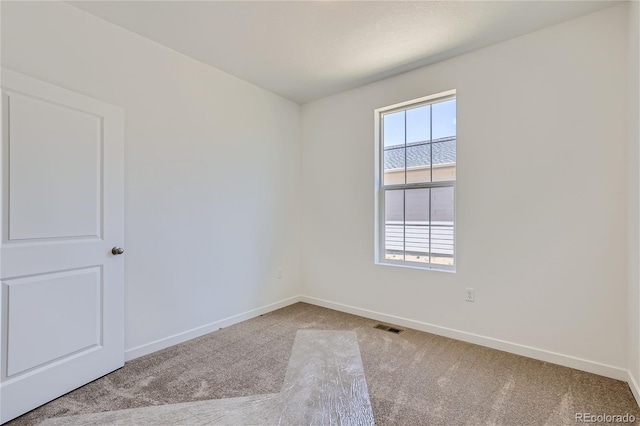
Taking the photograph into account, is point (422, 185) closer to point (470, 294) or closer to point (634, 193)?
point (470, 294)

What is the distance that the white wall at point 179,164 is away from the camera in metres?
2.15

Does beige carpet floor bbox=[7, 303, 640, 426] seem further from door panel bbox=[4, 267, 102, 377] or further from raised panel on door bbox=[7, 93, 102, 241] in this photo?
raised panel on door bbox=[7, 93, 102, 241]

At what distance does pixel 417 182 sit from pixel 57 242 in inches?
120

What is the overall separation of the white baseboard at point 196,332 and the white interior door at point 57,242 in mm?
177

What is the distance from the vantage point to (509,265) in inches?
101

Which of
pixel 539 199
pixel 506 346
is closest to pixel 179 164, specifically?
pixel 539 199

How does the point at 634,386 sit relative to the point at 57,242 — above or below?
below

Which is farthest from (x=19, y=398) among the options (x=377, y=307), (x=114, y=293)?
(x=377, y=307)

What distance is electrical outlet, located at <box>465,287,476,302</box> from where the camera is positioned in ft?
9.05

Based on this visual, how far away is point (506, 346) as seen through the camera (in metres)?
2.58

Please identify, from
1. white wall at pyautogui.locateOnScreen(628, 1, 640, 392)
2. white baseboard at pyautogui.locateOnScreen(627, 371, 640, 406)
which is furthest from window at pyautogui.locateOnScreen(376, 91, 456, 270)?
white baseboard at pyautogui.locateOnScreen(627, 371, 640, 406)

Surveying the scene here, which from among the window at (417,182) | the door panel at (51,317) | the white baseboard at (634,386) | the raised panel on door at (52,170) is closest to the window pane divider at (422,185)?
the window at (417,182)

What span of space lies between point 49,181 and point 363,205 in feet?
8.99
